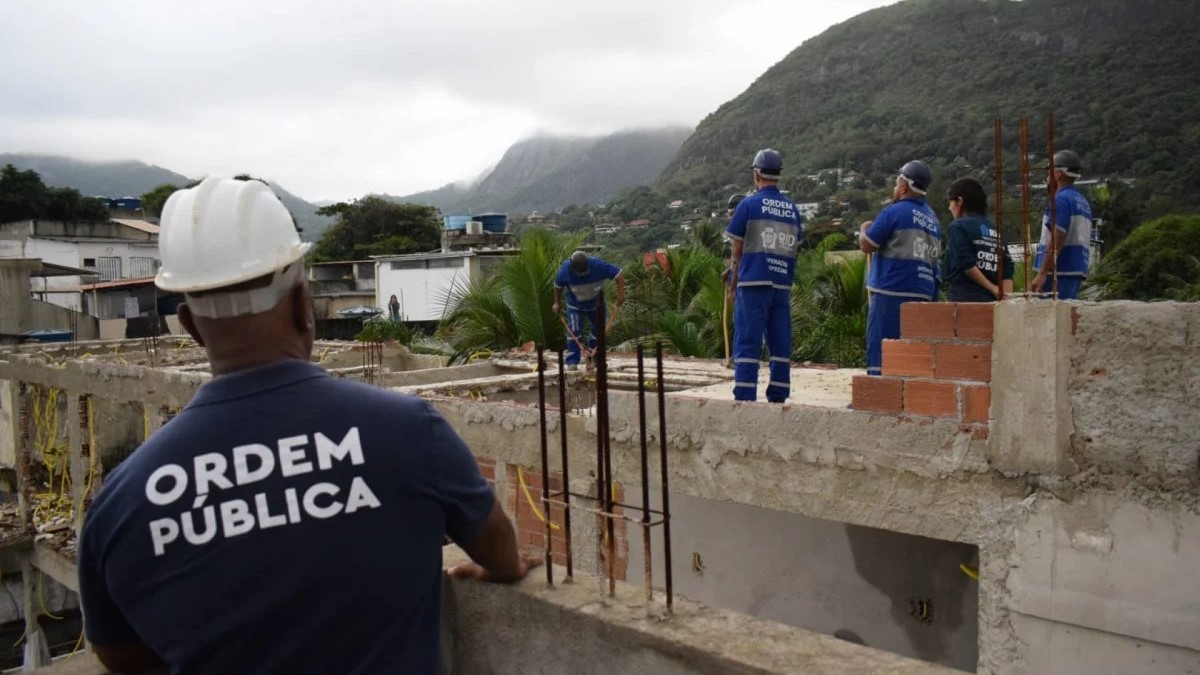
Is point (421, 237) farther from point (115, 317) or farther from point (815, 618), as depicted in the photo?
point (815, 618)

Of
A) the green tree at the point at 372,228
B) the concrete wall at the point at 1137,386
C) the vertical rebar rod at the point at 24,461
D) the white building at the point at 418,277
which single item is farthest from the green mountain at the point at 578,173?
the concrete wall at the point at 1137,386

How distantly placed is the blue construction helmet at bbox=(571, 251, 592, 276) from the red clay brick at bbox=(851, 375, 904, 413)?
4868 mm

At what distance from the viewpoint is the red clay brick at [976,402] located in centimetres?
446

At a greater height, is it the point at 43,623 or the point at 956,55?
the point at 956,55

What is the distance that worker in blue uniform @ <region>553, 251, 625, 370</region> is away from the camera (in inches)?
372

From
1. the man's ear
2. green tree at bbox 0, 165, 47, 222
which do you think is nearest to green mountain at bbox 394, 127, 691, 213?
green tree at bbox 0, 165, 47, 222

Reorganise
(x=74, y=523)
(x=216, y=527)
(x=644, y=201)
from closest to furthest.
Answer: (x=216, y=527) < (x=74, y=523) < (x=644, y=201)

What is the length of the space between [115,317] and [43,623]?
779 inches

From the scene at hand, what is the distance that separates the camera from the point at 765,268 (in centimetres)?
627

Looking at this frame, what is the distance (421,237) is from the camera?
5341 cm

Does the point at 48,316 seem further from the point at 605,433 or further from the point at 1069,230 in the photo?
the point at 605,433

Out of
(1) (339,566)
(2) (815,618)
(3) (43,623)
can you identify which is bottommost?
(3) (43,623)

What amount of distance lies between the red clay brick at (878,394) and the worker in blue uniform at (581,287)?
4700 mm

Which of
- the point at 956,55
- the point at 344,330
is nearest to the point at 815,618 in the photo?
the point at 344,330
